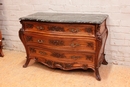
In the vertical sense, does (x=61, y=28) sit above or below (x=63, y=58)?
above

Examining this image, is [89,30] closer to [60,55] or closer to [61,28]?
[61,28]

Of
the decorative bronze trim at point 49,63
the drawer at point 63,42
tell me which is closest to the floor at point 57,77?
the decorative bronze trim at point 49,63

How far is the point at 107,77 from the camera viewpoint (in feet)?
6.37

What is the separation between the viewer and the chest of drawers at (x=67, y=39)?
1.76m

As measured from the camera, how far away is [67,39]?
6.11 ft

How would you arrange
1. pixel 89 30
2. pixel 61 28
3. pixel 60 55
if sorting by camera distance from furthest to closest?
1. pixel 60 55
2. pixel 61 28
3. pixel 89 30

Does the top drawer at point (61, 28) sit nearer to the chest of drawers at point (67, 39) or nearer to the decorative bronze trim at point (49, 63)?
the chest of drawers at point (67, 39)

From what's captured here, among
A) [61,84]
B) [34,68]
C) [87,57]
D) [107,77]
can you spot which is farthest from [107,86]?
[34,68]

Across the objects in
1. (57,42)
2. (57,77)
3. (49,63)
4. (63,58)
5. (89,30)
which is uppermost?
(89,30)

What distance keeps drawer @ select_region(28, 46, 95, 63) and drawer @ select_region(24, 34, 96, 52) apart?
56 mm

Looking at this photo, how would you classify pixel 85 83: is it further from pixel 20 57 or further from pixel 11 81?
pixel 20 57

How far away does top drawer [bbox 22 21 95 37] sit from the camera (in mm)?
1755

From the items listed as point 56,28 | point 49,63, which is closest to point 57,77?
point 49,63

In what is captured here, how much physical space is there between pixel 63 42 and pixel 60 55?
179mm
